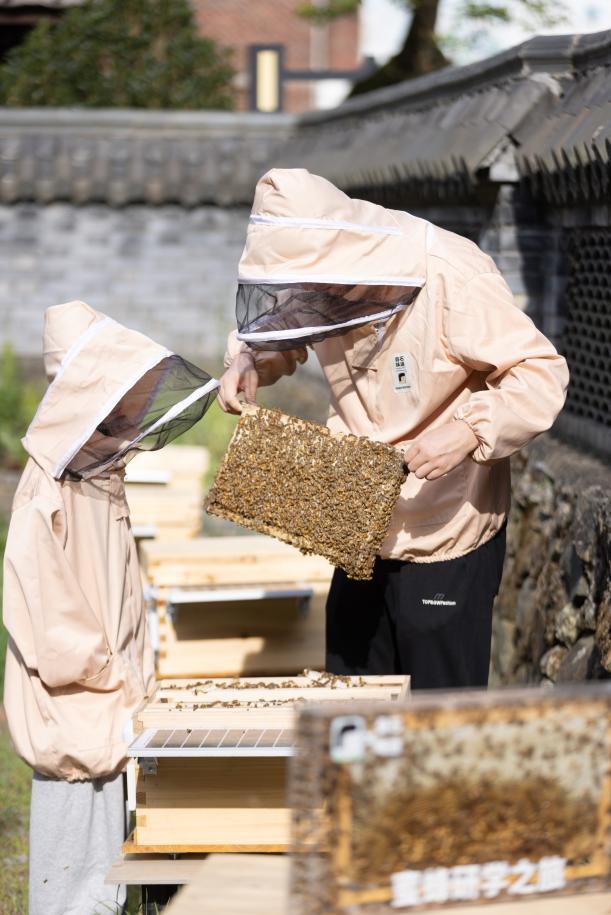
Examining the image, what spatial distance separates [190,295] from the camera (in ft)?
36.0

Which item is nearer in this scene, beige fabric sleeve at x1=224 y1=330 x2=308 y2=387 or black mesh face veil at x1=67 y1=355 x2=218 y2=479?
black mesh face veil at x1=67 y1=355 x2=218 y2=479

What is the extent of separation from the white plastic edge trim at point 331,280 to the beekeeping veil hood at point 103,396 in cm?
38

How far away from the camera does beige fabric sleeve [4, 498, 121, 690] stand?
A: 9.94ft

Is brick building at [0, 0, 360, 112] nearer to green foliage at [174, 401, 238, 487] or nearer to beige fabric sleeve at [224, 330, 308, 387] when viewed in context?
green foliage at [174, 401, 238, 487]

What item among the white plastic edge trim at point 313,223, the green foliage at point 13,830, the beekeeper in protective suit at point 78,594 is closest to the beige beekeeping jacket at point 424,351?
the white plastic edge trim at point 313,223

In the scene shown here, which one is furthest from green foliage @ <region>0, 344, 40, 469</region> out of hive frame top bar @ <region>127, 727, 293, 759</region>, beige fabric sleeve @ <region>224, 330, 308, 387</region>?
hive frame top bar @ <region>127, 727, 293, 759</region>

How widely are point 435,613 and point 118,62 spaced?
11.5m

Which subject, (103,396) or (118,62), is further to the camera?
(118,62)

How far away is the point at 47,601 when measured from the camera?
304 cm

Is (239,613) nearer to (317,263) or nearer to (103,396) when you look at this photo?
(103,396)

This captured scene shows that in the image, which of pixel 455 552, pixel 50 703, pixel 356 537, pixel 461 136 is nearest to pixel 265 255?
pixel 356 537

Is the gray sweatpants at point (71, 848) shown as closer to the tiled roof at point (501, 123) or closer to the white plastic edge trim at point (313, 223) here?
the white plastic edge trim at point (313, 223)

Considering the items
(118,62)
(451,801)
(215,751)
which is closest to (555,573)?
(215,751)

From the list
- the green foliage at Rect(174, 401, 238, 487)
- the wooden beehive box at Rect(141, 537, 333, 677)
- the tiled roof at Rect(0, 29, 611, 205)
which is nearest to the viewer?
the tiled roof at Rect(0, 29, 611, 205)
